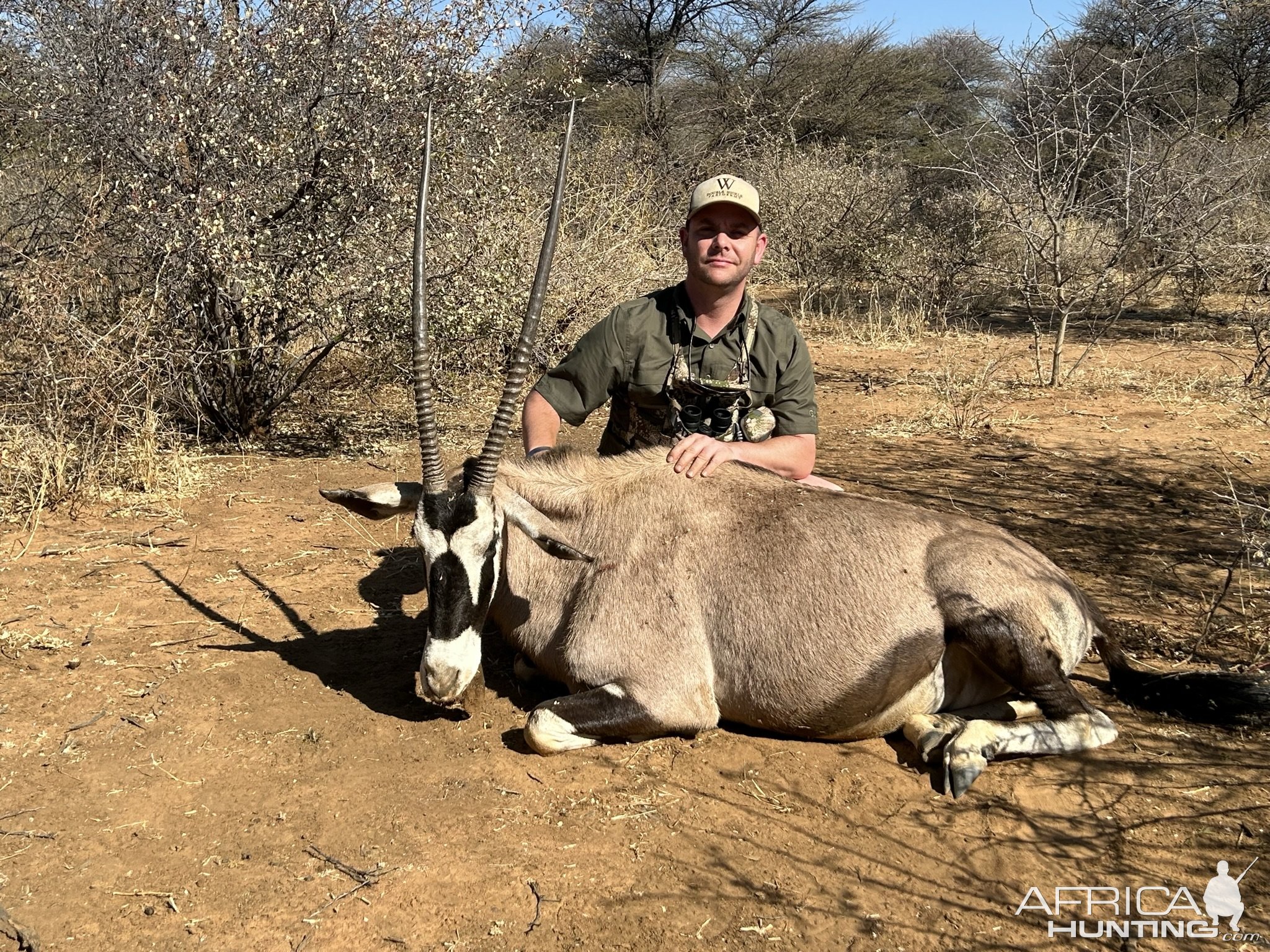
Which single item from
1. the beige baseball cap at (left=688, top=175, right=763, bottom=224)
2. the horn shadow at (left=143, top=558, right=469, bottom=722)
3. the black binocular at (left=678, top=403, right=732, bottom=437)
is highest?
the beige baseball cap at (left=688, top=175, right=763, bottom=224)

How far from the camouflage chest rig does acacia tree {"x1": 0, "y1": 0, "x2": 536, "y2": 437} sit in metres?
3.31

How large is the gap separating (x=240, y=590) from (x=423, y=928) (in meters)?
3.20

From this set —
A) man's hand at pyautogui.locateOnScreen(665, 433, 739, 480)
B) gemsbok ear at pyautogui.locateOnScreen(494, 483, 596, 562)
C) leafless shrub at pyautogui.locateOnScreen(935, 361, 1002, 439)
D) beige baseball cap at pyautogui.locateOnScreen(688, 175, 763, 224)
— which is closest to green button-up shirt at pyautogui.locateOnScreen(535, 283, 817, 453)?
beige baseball cap at pyautogui.locateOnScreen(688, 175, 763, 224)

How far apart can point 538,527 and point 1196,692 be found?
2.81m

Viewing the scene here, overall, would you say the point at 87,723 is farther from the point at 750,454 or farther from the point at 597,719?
the point at 750,454

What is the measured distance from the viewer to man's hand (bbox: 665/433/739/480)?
4.45 m

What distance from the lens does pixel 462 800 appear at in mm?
3771

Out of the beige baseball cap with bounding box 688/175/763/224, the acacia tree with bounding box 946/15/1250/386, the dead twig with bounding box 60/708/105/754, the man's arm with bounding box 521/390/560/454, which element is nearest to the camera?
the dead twig with bounding box 60/708/105/754

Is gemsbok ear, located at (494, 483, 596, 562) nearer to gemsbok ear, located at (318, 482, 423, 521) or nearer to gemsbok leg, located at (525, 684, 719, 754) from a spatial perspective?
gemsbok ear, located at (318, 482, 423, 521)

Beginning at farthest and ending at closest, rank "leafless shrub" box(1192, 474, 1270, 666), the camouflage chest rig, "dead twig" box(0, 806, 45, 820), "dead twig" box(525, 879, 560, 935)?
the camouflage chest rig
"leafless shrub" box(1192, 474, 1270, 666)
"dead twig" box(0, 806, 45, 820)
"dead twig" box(525, 879, 560, 935)

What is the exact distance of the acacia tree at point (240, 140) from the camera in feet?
23.4

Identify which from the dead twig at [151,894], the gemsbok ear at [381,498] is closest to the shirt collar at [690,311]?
the gemsbok ear at [381,498]

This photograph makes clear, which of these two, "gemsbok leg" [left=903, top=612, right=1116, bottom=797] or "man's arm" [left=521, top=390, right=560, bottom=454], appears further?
"man's arm" [left=521, top=390, right=560, bottom=454]

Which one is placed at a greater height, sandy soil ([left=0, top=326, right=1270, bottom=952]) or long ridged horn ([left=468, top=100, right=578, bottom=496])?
long ridged horn ([left=468, top=100, right=578, bottom=496])
